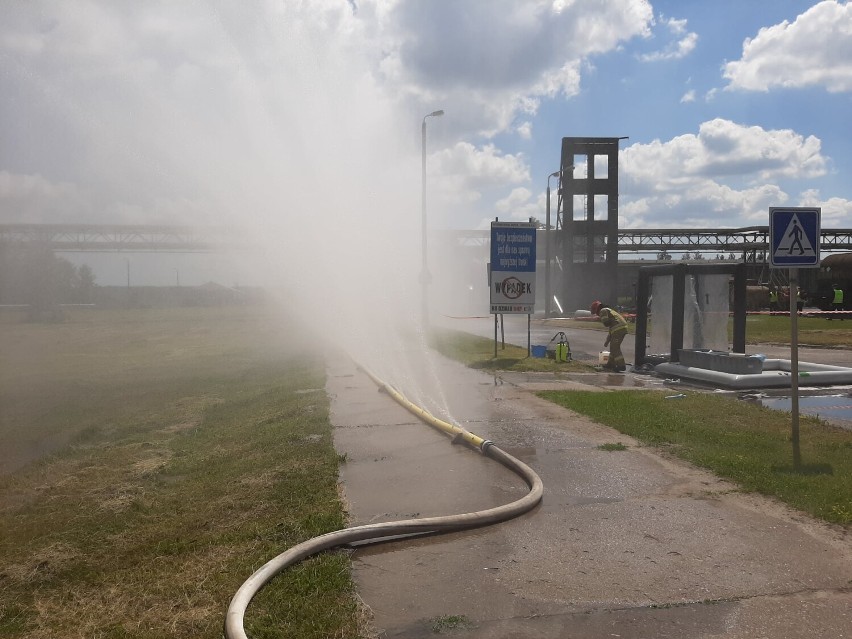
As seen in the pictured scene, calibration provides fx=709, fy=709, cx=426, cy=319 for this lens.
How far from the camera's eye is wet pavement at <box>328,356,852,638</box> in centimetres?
401

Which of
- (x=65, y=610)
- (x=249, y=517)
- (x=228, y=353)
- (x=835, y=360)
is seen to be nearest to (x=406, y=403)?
(x=249, y=517)

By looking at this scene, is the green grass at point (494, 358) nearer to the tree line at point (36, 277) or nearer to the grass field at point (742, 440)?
the grass field at point (742, 440)

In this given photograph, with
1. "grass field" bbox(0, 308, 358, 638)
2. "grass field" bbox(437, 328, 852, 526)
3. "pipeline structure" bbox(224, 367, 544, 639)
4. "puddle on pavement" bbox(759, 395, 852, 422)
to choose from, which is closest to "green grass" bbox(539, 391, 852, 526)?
"grass field" bbox(437, 328, 852, 526)

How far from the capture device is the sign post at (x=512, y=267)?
1829cm

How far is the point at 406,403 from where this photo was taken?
11117 mm

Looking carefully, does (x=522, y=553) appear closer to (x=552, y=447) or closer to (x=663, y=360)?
(x=552, y=447)

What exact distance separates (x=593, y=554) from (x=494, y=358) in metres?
13.9

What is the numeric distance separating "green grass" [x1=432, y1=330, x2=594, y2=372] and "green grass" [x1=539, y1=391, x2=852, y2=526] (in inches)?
184

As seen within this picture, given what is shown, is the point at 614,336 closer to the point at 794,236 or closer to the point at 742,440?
the point at 742,440

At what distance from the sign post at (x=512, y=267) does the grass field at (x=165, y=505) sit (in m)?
5.24

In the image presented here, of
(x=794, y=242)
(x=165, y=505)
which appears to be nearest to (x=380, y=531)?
(x=165, y=505)

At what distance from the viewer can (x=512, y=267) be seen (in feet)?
61.1

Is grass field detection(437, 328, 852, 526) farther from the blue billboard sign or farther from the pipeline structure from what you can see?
the blue billboard sign

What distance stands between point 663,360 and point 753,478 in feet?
33.3
